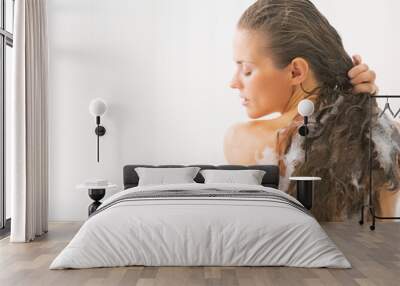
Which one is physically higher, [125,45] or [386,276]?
[125,45]

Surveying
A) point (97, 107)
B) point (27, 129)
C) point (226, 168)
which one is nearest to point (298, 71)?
point (226, 168)

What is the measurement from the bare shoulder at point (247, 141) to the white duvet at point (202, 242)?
8.99ft

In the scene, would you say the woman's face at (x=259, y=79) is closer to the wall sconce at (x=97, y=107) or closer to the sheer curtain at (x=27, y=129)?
the wall sconce at (x=97, y=107)

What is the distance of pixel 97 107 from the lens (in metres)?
7.27

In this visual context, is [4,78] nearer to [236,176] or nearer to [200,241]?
[236,176]

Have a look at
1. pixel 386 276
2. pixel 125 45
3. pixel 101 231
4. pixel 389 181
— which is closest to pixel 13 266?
pixel 101 231

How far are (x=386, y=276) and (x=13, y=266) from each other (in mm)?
2915

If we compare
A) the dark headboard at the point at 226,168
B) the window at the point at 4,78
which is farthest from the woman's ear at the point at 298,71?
the window at the point at 4,78

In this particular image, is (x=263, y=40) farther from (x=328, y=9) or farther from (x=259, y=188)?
(x=259, y=188)

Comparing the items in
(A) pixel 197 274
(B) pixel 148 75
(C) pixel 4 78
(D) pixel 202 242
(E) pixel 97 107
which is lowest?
(A) pixel 197 274

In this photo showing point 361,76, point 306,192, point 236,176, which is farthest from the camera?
point 361,76

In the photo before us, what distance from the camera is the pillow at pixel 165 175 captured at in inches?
274

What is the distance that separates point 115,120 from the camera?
761cm

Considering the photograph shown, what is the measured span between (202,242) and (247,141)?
303cm
